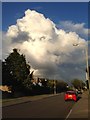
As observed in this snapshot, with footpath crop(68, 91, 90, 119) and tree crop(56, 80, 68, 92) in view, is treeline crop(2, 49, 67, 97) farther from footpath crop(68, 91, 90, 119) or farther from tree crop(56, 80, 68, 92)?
tree crop(56, 80, 68, 92)

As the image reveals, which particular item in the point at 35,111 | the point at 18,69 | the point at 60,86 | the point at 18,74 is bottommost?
the point at 35,111

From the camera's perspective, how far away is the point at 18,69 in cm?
7225

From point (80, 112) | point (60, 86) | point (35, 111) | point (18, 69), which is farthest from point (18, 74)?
point (60, 86)

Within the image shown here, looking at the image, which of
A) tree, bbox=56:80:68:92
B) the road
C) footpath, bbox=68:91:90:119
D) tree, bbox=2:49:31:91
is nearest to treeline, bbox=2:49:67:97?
tree, bbox=2:49:31:91

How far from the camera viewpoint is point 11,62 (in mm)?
73000

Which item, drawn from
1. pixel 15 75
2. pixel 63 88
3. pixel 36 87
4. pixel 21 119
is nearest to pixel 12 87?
pixel 15 75

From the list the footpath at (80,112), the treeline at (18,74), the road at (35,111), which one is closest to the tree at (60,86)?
the treeline at (18,74)

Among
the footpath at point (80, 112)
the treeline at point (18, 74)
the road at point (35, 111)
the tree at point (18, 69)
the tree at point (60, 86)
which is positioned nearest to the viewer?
the footpath at point (80, 112)

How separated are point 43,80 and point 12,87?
52.6 meters

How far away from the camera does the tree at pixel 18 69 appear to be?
70.3 meters

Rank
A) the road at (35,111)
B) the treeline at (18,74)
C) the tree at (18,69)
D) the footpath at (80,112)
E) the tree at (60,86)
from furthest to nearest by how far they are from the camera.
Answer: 1. the tree at (60,86)
2. the tree at (18,69)
3. the treeline at (18,74)
4. the road at (35,111)
5. the footpath at (80,112)

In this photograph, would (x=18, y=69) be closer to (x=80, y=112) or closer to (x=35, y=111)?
(x=35, y=111)

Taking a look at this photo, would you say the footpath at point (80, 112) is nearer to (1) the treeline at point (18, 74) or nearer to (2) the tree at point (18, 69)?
(1) the treeline at point (18, 74)

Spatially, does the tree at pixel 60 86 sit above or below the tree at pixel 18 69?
below
